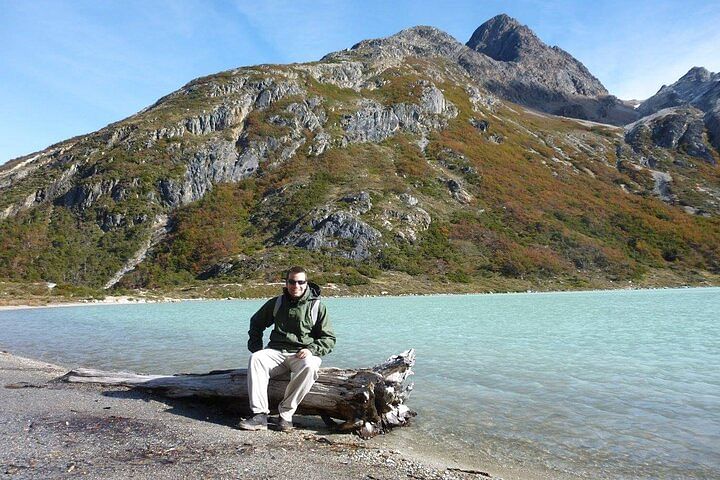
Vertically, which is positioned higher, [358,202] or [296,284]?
[358,202]

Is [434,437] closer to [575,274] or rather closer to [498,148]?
[575,274]

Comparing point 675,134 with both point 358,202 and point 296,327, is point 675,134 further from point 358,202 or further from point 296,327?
point 296,327

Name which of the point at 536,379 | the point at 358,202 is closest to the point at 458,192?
the point at 358,202

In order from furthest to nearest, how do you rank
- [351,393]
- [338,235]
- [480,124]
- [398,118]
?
1. [480,124]
2. [398,118]
3. [338,235]
4. [351,393]

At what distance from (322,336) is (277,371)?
92 cm

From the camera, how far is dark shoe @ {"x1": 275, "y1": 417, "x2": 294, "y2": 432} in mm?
7457

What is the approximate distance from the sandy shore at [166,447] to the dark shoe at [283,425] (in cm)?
20

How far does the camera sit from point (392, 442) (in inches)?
293

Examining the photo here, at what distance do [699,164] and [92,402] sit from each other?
195394 millimetres

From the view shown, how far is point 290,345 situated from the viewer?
7.82 m

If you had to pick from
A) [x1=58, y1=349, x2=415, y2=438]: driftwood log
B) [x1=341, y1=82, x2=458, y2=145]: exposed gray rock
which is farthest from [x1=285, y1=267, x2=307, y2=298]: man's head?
[x1=341, y1=82, x2=458, y2=145]: exposed gray rock

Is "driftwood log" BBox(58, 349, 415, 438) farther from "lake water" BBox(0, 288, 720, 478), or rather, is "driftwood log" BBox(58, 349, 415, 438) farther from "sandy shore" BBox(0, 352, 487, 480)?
"lake water" BBox(0, 288, 720, 478)

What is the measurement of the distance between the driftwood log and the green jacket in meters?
0.57

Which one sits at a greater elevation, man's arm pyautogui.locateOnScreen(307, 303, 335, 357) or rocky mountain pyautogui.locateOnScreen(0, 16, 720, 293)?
rocky mountain pyautogui.locateOnScreen(0, 16, 720, 293)
